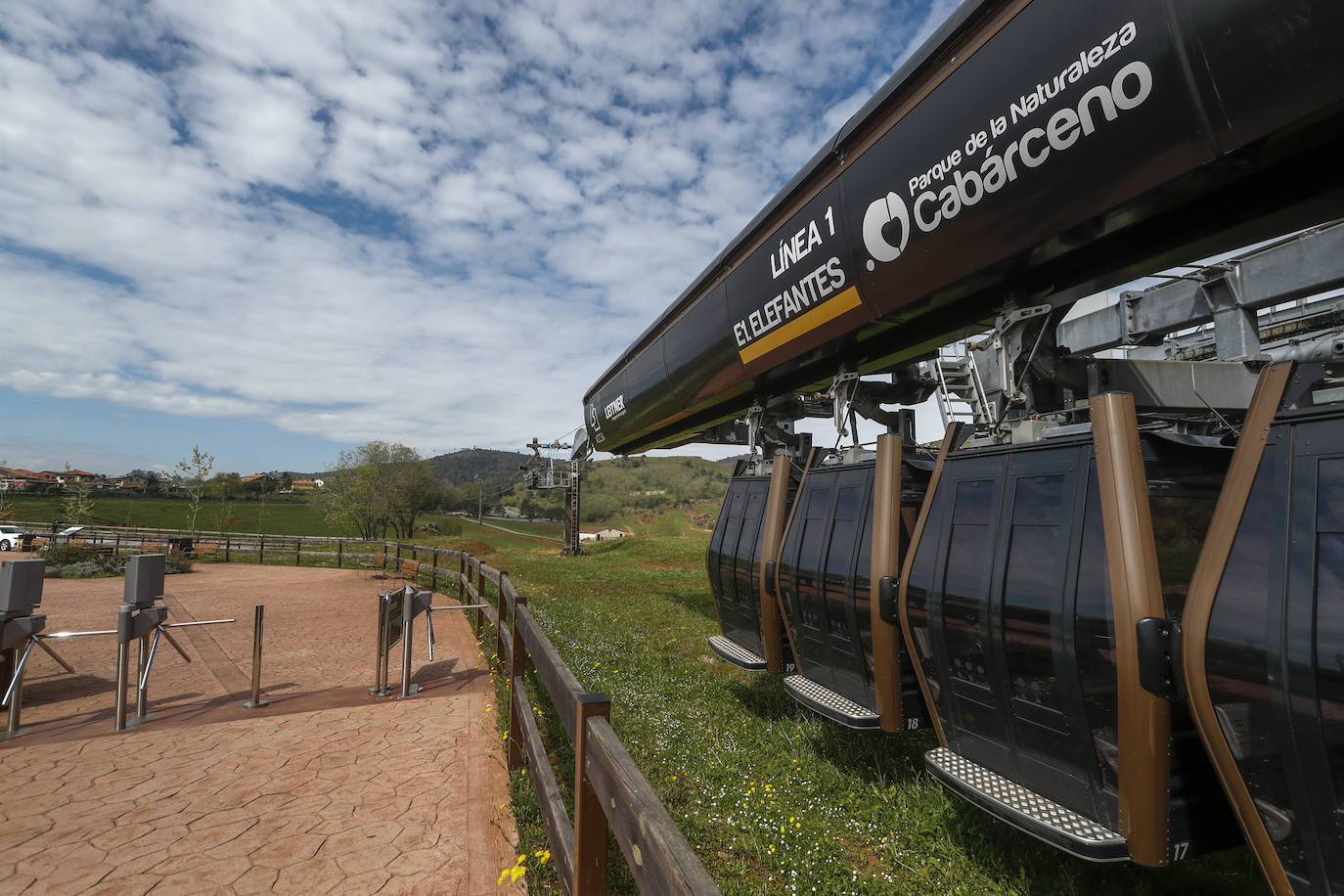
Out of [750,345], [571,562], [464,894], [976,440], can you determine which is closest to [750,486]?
[750,345]

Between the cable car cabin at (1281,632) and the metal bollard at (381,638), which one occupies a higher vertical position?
the cable car cabin at (1281,632)

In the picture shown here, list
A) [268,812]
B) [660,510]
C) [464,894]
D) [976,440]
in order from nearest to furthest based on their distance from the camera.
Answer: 1. [464,894]
2. [976,440]
3. [268,812]
4. [660,510]

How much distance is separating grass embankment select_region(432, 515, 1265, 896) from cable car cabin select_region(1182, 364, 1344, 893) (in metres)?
1.99

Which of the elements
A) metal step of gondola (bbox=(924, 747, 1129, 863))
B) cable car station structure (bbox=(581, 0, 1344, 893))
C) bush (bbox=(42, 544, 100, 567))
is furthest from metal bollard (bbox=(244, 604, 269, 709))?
bush (bbox=(42, 544, 100, 567))

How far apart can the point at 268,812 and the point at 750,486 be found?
16.3 feet

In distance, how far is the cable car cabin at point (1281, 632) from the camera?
1.93 meters

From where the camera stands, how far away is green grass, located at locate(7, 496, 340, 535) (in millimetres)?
53812

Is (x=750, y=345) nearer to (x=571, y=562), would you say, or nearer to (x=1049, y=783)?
(x=1049, y=783)

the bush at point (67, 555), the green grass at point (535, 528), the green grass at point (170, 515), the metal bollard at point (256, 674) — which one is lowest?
the green grass at point (535, 528)

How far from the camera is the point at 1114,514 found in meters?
2.69

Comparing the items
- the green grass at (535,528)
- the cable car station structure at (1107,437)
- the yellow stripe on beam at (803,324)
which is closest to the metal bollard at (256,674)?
the cable car station structure at (1107,437)

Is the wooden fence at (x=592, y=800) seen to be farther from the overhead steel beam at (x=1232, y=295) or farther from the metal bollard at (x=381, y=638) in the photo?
the overhead steel beam at (x=1232, y=295)

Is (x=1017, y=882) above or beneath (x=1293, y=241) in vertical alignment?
beneath

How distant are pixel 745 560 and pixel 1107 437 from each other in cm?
400
